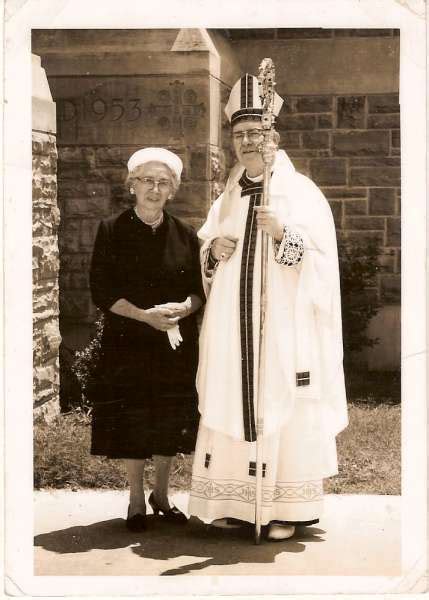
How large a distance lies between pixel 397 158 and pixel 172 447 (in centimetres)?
210

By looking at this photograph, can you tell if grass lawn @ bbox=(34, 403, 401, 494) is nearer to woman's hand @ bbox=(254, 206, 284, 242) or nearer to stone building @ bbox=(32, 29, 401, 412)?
stone building @ bbox=(32, 29, 401, 412)

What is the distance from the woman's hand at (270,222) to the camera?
5.04m

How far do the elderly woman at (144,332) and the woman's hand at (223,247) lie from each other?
190 mm

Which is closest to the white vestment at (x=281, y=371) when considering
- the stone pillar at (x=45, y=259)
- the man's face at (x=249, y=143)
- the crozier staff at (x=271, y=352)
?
the crozier staff at (x=271, y=352)

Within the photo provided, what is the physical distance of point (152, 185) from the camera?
209 inches

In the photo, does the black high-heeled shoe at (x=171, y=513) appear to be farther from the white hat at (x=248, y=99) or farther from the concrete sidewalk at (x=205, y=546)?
the white hat at (x=248, y=99)

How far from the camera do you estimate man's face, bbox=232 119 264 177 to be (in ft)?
16.9

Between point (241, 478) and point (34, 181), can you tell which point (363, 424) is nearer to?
point (241, 478)

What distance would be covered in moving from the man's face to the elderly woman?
1.17ft

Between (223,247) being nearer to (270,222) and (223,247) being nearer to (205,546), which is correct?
(270,222)

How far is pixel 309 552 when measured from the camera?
5.15 meters

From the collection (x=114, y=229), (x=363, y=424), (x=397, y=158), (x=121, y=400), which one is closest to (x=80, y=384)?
(x=121, y=400)

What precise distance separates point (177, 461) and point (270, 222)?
5.92 ft
